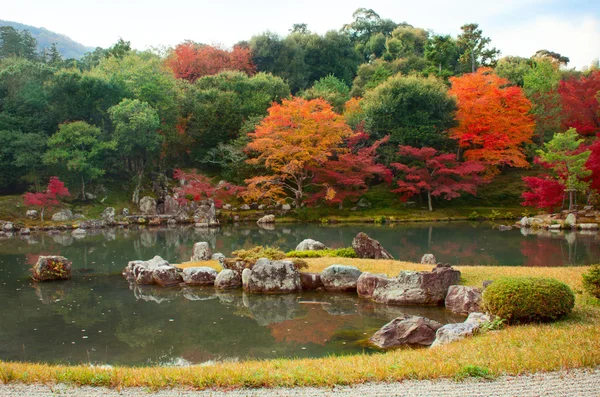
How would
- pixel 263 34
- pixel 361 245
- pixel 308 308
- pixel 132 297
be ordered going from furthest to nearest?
pixel 263 34, pixel 361 245, pixel 132 297, pixel 308 308

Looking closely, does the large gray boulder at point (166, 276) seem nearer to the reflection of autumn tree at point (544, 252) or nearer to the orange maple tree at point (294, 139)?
the reflection of autumn tree at point (544, 252)

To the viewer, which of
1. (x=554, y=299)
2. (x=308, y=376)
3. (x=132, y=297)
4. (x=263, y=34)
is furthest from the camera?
(x=263, y=34)

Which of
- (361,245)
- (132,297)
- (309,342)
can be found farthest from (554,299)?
(132,297)

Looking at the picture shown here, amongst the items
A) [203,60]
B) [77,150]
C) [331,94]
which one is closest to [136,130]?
[77,150]

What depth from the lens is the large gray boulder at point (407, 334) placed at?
8.03 m

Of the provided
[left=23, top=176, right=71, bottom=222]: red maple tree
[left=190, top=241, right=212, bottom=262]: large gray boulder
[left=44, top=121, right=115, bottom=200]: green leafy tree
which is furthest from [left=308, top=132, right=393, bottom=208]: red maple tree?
[left=190, top=241, right=212, bottom=262]: large gray boulder

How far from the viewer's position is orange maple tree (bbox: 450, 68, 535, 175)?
3375 centimetres

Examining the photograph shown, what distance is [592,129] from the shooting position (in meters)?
37.5

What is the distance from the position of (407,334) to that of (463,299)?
2.69 meters

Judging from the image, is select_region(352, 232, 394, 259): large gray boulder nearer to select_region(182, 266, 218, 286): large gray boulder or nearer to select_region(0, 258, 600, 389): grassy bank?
select_region(182, 266, 218, 286): large gray boulder

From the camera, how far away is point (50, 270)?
14.3 meters

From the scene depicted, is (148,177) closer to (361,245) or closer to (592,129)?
(361,245)

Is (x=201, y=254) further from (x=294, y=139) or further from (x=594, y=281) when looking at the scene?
(x=294, y=139)

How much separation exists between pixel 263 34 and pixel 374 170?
30.6 m
